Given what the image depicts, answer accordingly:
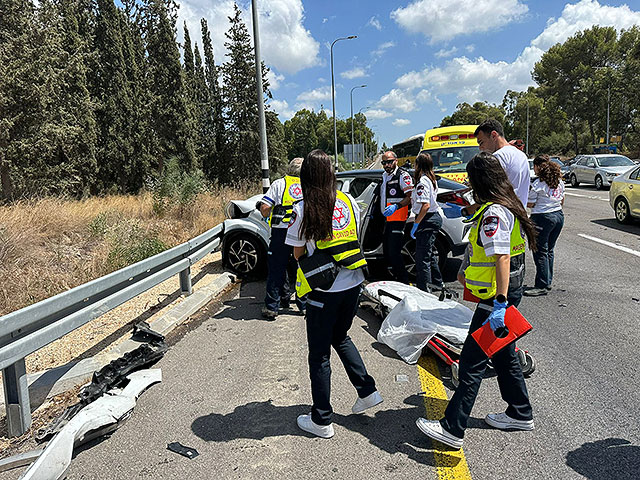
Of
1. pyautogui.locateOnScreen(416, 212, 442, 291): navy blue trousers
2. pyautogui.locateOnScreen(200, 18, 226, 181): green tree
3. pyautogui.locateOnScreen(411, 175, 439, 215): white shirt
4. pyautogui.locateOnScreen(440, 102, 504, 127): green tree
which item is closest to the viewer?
pyautogui.locateOnScreen(411, 175, 439, 215): white shirt

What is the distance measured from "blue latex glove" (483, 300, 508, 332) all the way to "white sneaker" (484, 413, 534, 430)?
750 mm

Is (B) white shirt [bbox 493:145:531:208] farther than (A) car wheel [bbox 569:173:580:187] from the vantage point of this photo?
No

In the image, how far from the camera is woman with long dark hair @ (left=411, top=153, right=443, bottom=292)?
17.8 ft

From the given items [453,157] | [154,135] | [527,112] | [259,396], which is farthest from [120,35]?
A: [527,112]

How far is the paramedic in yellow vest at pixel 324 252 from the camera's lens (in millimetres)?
2887

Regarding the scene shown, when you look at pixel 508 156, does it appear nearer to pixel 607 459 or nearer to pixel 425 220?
pixel 425 220

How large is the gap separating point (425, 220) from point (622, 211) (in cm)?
842

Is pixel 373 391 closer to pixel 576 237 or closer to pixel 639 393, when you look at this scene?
pixel 639 393

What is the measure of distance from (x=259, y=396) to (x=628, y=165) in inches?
944

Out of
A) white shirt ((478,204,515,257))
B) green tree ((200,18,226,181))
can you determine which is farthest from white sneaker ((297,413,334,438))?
green tree ((200,18,226,181))

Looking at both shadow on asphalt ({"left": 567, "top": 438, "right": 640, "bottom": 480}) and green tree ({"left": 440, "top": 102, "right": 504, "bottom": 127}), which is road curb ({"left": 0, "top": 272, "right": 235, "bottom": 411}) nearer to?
shadow on asphalt ({"left": 567, "top": 438, "right": 640, "bottom": 480})

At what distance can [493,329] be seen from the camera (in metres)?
2.70

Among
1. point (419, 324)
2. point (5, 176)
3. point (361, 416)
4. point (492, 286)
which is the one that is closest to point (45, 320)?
point (361, 416)

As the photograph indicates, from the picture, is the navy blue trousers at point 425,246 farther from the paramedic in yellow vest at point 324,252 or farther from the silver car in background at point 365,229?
the paramedic in yellow vest at point 324,252
